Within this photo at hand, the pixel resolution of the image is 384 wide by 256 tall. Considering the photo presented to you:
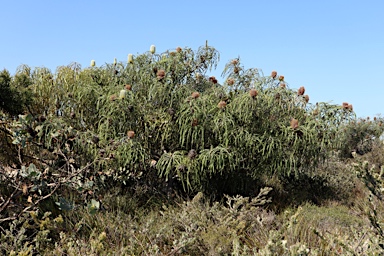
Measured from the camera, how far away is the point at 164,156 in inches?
199

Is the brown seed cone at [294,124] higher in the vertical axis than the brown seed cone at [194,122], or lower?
higher

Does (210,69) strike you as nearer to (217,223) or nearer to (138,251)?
(217,223)

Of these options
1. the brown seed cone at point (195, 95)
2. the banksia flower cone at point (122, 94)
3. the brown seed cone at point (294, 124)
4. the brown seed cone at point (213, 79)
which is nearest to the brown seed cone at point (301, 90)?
the brown seed cone at point (294, 124)

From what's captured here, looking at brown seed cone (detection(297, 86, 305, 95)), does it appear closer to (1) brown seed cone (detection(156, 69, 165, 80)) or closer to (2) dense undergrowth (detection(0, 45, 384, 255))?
(2) dense undergrowth (detection(0, 45, 384, 255))

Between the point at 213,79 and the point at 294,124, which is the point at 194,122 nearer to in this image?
the point at 213,79

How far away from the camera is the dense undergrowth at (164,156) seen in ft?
13.0

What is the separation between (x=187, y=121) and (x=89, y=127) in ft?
5.87

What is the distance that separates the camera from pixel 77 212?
4.51 metres

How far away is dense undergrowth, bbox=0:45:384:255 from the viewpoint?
13.0ft

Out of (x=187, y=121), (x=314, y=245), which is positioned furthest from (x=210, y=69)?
(x=314, y=245)

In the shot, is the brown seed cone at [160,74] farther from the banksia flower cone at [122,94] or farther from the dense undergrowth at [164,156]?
the banksia flower cone at [122,94]

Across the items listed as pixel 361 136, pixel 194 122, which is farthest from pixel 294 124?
pixel 361 136

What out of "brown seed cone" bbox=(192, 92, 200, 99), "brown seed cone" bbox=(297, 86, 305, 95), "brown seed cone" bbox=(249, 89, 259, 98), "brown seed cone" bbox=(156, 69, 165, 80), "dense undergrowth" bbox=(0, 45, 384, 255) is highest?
"brown seed cone" bbox=(297, 86, 305, 95)

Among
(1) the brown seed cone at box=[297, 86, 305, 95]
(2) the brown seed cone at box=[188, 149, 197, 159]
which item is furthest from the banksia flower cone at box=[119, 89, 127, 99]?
(1) the brown seed cone at box=[297, 86, 305, 95]
